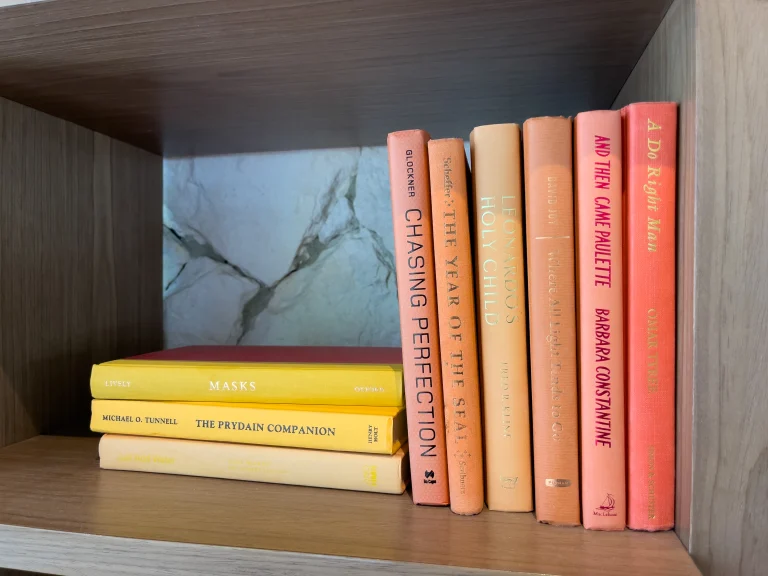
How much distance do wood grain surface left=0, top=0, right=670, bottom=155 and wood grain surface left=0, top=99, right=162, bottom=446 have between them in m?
0.05

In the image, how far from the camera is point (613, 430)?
0.41 metres

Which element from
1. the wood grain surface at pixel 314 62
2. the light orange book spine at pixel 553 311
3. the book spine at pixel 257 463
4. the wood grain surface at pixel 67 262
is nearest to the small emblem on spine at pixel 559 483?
the light orange book spine at pixel 553 311

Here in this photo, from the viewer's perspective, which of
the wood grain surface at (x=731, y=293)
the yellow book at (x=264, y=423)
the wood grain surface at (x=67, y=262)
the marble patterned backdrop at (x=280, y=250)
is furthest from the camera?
the marble patterned backdrop at (x=280, y=250)

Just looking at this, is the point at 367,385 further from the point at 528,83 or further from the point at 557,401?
the point at 528,83

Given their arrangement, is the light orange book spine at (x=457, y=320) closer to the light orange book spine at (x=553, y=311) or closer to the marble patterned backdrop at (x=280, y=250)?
the light orange book spine at (x=553, y=311)

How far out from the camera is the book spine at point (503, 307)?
425mm

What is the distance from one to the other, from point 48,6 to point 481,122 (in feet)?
1.52

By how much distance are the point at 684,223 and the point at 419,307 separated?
193 millimetres

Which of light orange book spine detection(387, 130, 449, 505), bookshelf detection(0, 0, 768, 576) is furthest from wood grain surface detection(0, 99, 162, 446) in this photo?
light orange book spine detection(387, 130, 449, 505)

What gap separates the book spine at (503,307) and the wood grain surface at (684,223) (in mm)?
103

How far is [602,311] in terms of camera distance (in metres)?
0.41

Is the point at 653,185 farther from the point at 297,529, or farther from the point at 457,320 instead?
the point at 297,529

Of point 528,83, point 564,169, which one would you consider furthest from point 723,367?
point 528,83

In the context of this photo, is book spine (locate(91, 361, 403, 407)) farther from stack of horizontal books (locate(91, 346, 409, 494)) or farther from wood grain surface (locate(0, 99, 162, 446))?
wood grain surface (locate(0, 99, 162, 446))
